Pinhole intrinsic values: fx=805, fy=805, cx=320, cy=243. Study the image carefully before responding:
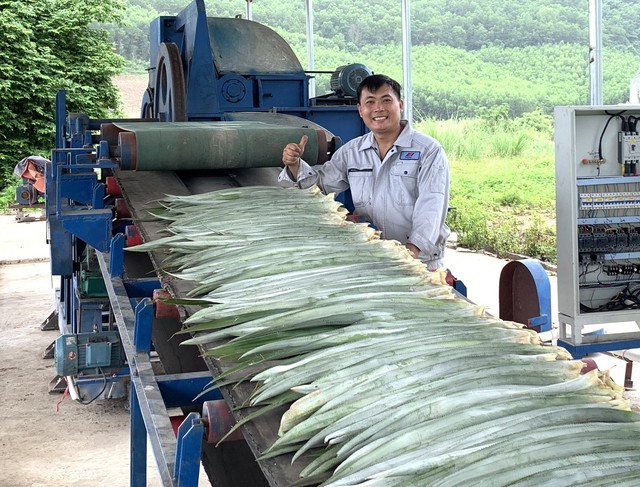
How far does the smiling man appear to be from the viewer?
→ 3766mm

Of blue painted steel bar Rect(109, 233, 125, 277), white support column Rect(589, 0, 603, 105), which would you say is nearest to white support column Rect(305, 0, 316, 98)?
white support column Rect(589, 0, 603, 105)

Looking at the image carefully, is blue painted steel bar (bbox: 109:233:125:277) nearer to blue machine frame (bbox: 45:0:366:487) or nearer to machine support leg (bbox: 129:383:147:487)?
blue machine frame (bbox: 45:0:366:487)

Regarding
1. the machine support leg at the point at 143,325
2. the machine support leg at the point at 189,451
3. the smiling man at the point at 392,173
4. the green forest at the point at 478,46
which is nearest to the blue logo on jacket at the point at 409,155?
the smiling man at the point at 392,173

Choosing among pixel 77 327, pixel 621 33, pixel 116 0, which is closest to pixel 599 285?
pixel 77 327

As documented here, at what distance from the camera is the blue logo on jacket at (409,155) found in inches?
153

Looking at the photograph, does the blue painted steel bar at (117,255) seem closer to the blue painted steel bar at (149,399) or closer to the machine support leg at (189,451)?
the blue painted steel bar at (149,399)

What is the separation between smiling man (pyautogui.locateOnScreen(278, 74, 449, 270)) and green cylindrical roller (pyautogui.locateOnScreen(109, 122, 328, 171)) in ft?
0.43

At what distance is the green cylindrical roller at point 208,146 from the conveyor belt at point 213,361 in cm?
12

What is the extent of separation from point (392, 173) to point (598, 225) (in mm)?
2440

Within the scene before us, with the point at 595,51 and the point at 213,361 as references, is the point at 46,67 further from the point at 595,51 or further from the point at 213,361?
the point at 213,361

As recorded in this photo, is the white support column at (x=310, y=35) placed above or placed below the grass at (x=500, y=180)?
above

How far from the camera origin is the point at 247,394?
1990 millimetres

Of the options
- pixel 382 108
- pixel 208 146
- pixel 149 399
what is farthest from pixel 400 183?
pixel 149 399

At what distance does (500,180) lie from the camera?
17.5 m
